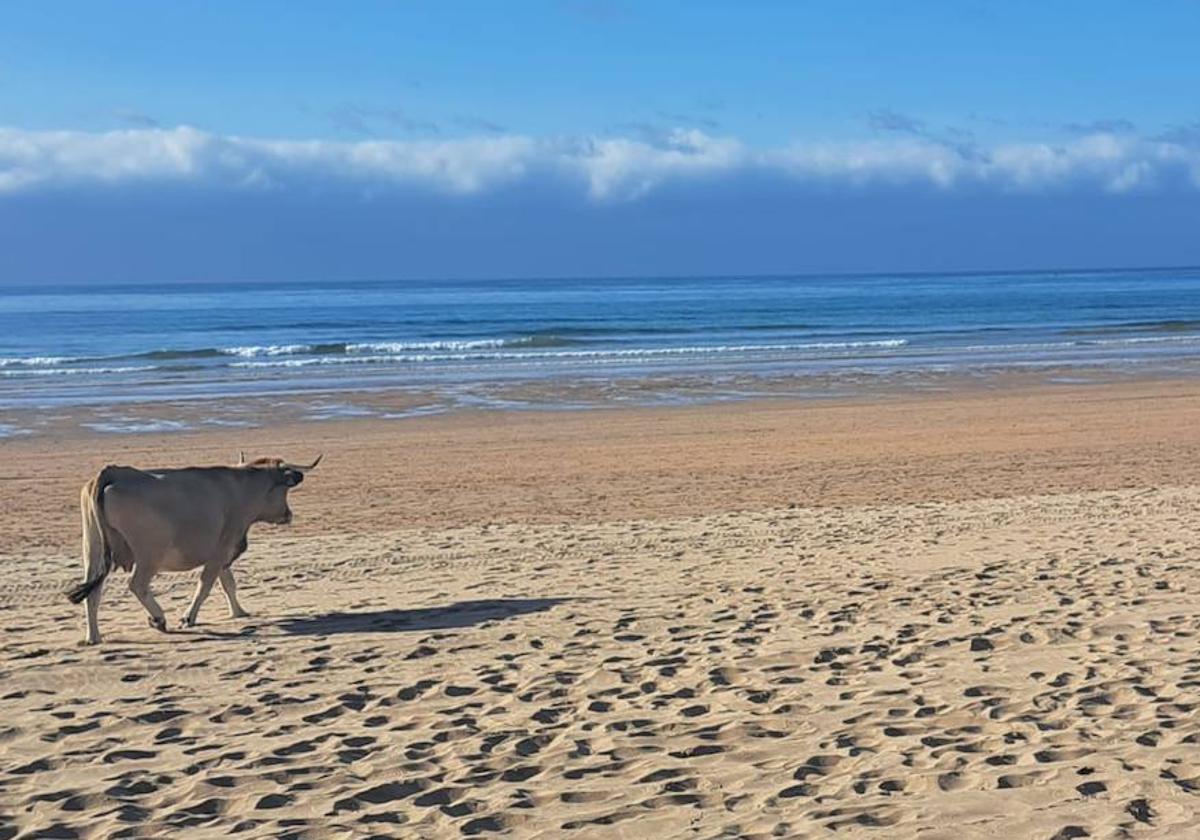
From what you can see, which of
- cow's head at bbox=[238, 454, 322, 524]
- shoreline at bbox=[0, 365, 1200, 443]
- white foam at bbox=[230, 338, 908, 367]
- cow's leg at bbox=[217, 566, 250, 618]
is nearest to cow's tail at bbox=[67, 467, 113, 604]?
cow's leg at bbox=[217, 566, 250, 618]

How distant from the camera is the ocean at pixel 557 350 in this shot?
32.3 metres

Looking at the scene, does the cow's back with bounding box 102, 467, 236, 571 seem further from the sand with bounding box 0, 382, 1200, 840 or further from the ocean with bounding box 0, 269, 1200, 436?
the ocean with bounding box 0, 269, 1200, 436

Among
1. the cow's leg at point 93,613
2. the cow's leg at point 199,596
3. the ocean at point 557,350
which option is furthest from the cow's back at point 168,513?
the ocean at point 557,350

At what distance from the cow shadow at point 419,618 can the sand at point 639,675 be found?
0.13 ft

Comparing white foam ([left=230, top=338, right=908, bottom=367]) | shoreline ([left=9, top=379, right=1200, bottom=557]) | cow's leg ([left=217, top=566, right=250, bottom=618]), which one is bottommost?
shoreline ([left=9, top=379, right=1200, bottom=557])

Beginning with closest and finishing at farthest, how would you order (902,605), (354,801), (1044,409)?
(354,801) < (902,605) < (1044,409)

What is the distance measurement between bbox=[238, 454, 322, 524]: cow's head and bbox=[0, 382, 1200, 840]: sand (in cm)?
67

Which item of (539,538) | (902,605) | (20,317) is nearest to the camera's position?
(902,605)

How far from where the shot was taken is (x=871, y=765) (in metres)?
6.07

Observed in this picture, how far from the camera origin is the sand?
18.7 feet

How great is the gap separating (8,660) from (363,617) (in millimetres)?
2169

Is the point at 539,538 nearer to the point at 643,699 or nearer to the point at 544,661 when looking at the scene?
the point at 544,661

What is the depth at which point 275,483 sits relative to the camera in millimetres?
9961

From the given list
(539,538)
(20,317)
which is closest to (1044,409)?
(539,538)
